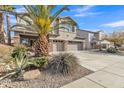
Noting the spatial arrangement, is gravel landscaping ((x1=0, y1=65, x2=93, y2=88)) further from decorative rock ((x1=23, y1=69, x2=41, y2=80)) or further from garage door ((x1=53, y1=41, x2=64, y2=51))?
garage door ((x1=53, y1=41, x2=64, y2=51))

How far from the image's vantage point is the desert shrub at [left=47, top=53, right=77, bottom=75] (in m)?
5.49

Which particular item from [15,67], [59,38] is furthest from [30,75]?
[59,38]

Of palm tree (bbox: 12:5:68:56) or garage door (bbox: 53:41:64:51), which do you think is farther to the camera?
garage door (bbox: 53:41:64:51)

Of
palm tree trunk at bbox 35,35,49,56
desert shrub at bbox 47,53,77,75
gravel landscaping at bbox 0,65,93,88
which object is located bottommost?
gravel landscaping at bbox 0,65,93,88

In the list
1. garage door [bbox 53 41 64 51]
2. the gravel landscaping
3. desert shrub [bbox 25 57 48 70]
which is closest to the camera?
the gravel landscaping

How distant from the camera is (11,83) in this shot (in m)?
4.52

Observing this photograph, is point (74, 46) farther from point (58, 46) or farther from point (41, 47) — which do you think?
point (41, 47)

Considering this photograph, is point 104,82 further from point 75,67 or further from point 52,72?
point 52,72

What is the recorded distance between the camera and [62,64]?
18.3 feet

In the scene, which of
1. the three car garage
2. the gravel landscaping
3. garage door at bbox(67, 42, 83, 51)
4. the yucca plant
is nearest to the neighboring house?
garage door at bbox(67, 42, 83, 51)

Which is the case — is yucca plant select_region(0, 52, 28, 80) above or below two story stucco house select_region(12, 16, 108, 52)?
below

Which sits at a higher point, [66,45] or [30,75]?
[66,45]

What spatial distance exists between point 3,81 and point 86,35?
1041 inches
